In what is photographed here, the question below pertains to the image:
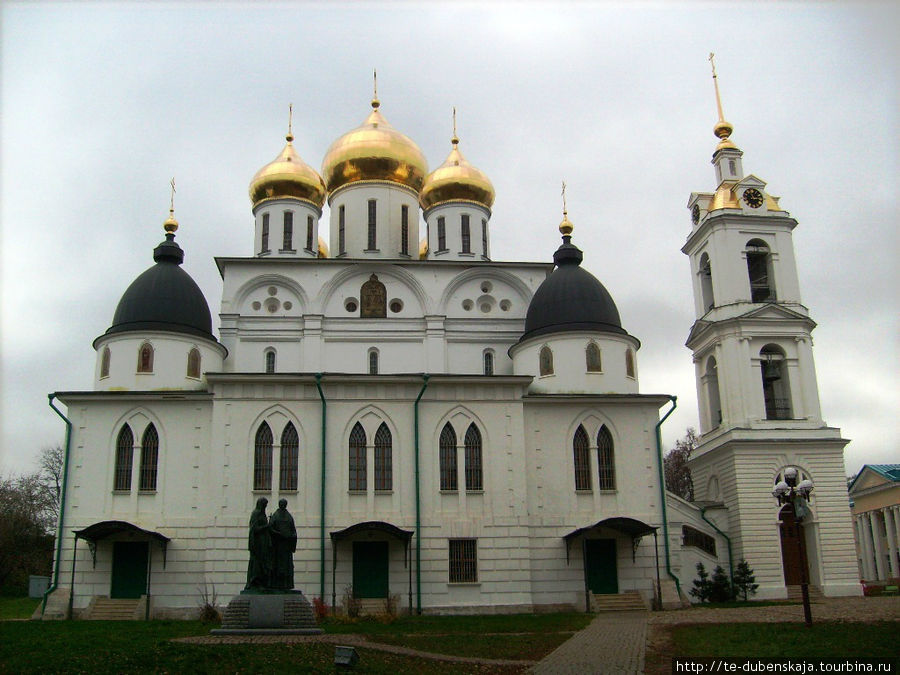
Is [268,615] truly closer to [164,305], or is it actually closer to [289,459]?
[289,459]

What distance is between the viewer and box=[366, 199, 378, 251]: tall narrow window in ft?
93.2

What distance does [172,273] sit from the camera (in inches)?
966

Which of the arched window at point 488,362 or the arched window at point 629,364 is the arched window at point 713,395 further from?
the arched window at point 488,362

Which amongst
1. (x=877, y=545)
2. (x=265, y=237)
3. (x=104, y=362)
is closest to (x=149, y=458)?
(x=104, y=362)

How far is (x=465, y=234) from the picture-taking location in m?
29.0

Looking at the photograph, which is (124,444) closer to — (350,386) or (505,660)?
(350,386)

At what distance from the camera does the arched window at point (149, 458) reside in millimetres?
21922

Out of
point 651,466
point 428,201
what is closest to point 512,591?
point 651,466

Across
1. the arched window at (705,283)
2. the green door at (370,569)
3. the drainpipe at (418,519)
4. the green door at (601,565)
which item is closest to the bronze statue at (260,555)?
the green door at (370,569)

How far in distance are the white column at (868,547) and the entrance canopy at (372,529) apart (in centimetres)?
3612

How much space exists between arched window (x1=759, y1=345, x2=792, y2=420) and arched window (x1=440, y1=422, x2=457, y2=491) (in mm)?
11182

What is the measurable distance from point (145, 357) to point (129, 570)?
18.0 ft

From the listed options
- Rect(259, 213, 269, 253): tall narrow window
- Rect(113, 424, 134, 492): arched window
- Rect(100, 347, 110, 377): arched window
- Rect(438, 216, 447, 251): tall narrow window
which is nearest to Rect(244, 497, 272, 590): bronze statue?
Rect(113, 424, 134, 492): arched window

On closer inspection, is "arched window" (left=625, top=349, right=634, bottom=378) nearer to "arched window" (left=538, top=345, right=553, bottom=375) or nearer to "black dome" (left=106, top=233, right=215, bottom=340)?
"arched window" (left=538, top=345, right=553, bottom=375)
